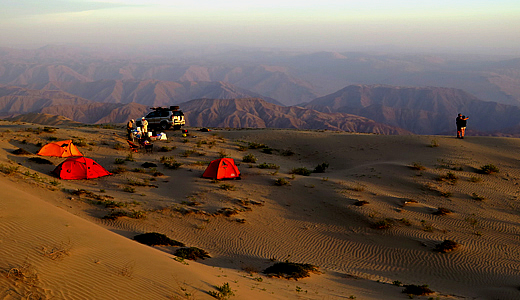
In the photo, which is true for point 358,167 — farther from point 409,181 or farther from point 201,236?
point 201,236

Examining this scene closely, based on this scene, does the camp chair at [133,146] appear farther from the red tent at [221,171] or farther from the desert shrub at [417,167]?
the desert shrub at [417,167]

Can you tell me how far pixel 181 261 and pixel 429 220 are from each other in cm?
1013

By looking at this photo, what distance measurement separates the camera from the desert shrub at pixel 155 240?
1135 cm

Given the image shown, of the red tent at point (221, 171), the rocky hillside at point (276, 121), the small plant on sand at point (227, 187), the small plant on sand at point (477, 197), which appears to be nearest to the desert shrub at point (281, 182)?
the red tent at point (221, 171)

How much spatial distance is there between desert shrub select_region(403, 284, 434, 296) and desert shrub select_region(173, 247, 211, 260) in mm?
5250

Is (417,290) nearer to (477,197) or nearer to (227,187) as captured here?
(227,187)

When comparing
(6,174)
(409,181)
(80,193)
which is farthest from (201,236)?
(409,181)

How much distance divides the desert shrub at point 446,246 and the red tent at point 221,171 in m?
9.42

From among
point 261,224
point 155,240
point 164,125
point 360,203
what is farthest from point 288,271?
point 164,125

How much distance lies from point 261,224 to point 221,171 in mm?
5185

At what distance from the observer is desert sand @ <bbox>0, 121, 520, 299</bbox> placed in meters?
7.63

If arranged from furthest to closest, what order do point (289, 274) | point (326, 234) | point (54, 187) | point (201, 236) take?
point (54, 187) < point (326, 234) < point (201, 236) < point (289, 274)

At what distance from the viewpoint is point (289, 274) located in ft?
33.3

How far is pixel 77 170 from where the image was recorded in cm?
1741
